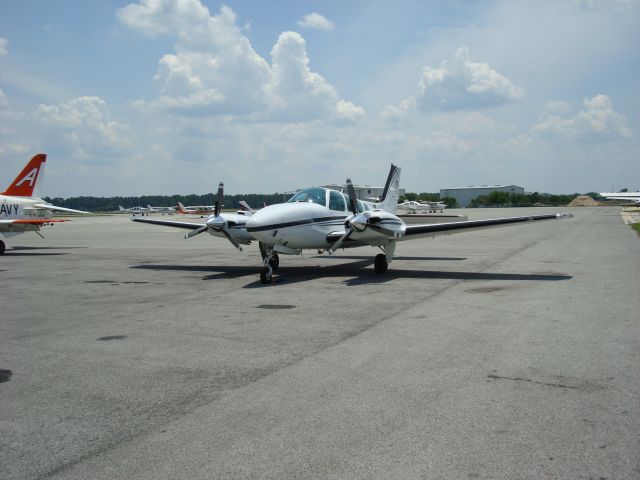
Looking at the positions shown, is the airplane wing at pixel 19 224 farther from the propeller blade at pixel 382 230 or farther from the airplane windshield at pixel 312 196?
the propeller blade at pixel 382 230

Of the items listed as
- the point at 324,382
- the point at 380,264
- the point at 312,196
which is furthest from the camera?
the point at 380,264

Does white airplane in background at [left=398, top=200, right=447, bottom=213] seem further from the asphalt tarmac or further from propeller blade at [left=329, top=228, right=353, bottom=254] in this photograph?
the asphalt tarmac

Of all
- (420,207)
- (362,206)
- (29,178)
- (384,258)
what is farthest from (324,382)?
(420,207)

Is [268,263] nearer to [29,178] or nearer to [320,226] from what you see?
[320,226]

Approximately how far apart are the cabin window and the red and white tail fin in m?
19.3

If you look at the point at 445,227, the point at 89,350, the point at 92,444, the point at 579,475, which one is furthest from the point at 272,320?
the point at 445,227

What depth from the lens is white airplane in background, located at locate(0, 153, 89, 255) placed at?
26438mm

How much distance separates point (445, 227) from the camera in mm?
17031

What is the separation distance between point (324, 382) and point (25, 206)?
25.8m

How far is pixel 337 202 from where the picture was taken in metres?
17.5

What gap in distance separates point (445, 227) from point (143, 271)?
10.4 metres

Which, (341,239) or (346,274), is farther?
(346,274)

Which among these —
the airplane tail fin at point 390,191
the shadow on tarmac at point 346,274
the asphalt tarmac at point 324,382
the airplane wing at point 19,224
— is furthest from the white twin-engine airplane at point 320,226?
the airplane wing at point 19,224

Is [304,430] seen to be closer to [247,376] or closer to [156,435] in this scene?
[156,435]
